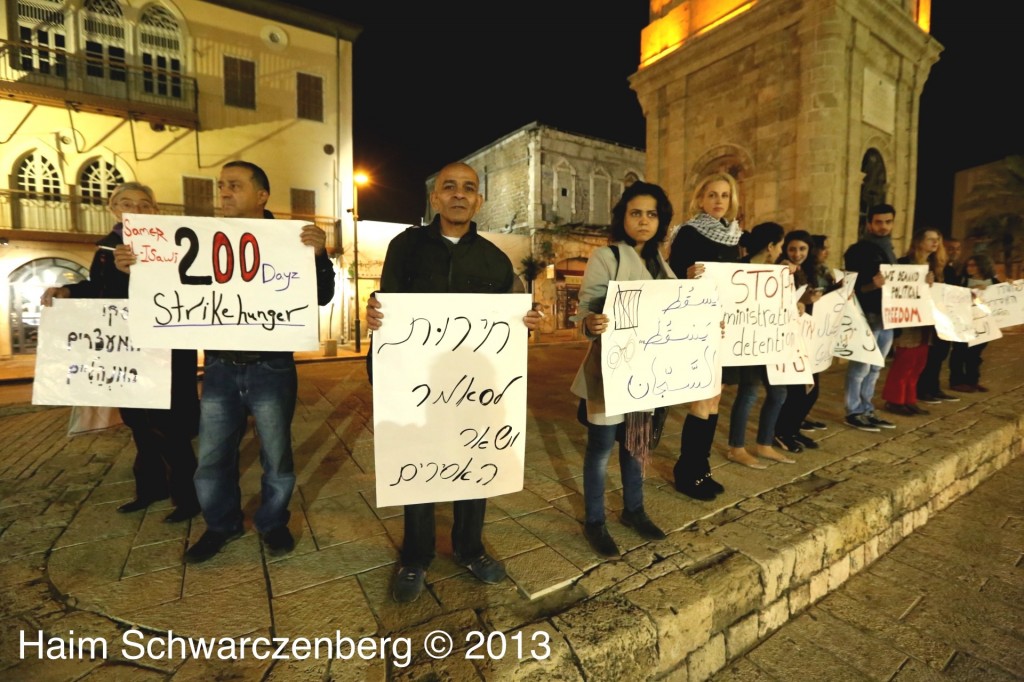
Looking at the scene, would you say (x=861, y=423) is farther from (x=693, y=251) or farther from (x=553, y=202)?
(x=553, y=202)

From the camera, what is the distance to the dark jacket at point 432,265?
2119mm

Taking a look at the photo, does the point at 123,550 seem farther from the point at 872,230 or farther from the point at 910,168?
the point at 910,168

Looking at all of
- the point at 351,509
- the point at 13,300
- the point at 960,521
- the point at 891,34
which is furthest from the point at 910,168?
the point at 13,300

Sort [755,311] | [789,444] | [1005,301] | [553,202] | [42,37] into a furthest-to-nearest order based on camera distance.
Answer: [553,202]
[42,37]
[1005,301]
[789,444]
[755,311]

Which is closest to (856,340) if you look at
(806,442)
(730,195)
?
(806,442)

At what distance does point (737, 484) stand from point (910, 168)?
1321 cm

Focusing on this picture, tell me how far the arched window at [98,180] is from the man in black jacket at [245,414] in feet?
56.4

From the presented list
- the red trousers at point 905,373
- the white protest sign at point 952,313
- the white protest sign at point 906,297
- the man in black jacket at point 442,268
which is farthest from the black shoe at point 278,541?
the white protest sign at point 952,313

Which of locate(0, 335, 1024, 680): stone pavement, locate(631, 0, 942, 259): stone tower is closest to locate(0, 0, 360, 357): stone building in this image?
locate(631, 0, 942, 259): stone tower

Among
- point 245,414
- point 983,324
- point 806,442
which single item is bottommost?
point 806,442

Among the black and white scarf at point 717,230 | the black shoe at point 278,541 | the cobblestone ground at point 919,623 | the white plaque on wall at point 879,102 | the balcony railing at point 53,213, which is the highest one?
the white plaque on wall at point 879,102

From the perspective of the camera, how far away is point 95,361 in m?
2.71

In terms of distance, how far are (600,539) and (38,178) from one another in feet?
65.9

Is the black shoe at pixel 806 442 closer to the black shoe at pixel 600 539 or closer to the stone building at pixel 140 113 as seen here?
the black shoe at pixel 600 539
